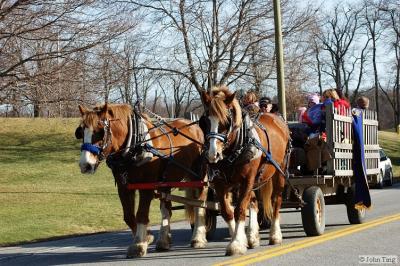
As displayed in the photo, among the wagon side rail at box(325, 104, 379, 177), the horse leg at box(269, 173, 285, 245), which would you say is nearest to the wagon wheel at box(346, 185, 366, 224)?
the wagon side rail at box(325, 104, 379, 177)

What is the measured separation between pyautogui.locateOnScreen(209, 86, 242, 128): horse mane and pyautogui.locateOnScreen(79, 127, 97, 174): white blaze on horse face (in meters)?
1.61

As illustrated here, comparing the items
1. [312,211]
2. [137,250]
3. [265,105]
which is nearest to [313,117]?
[265,105]

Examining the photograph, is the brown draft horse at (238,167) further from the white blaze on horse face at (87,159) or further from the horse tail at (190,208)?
the white blaze on horse face at (87,159)

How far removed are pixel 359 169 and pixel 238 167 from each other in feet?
A: 11.9

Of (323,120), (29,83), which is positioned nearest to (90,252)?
(323,120)

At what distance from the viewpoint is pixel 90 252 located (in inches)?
375

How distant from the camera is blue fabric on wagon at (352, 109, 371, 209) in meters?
10.8

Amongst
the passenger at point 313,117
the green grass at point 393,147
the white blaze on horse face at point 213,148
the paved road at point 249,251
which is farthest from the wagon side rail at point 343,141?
the green grass at point 393,147

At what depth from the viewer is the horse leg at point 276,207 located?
9.18m

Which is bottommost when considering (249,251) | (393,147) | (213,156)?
(249,251)

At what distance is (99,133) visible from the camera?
8.01 metres

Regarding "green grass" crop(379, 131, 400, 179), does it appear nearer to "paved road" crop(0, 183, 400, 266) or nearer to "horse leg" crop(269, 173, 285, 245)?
"paved road" crop(0, 183, 400, 266)

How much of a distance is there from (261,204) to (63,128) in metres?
24.3

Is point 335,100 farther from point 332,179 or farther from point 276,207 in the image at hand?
point 276,207
